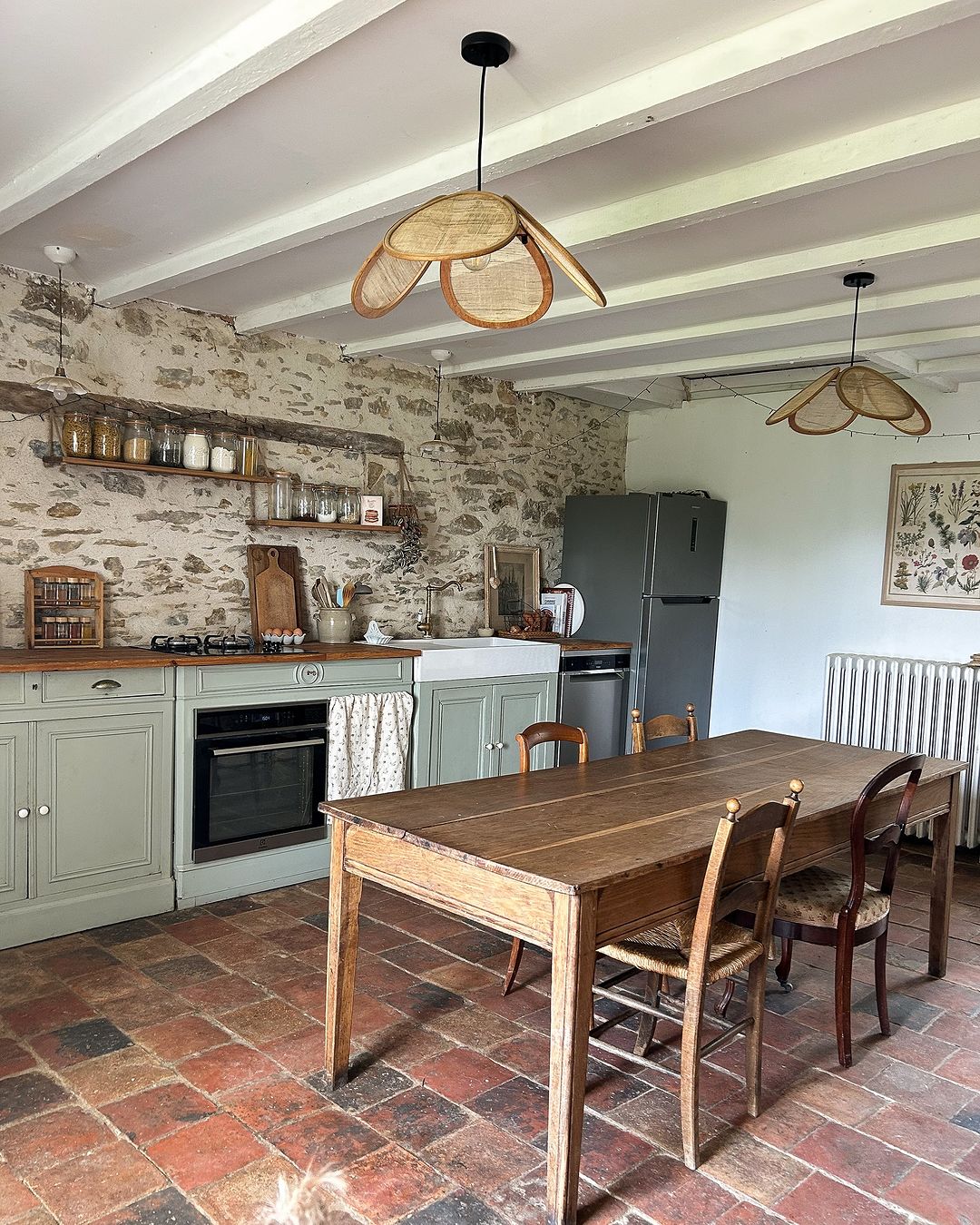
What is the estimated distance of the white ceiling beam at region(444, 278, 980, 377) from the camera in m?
3.98

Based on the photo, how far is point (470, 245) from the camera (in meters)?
2.15

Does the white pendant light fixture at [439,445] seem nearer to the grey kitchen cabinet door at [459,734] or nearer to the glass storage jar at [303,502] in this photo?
the glass storage jar at [303,502]

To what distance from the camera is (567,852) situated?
2.36 metres

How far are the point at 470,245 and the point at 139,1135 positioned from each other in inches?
94.9

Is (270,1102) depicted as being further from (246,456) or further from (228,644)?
(246,456)

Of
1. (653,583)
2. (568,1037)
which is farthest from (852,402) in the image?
(653,583)

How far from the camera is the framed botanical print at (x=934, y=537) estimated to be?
224 inches

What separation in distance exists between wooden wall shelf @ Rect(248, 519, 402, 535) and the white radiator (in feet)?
9.77

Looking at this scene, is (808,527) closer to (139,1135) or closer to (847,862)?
(847,862)

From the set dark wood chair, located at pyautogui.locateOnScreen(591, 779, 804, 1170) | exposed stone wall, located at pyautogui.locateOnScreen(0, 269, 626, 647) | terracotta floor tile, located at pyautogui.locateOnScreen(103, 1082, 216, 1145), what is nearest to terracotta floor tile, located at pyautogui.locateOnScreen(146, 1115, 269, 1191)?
terracotta floor tile, located at pyautogui.locateOnScreen(103, 1082, 216, 1145)

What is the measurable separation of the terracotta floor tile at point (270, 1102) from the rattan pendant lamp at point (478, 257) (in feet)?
7.26

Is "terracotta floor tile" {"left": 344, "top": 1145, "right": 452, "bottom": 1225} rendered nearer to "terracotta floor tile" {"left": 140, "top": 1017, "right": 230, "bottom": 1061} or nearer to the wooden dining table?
the wooden dining table

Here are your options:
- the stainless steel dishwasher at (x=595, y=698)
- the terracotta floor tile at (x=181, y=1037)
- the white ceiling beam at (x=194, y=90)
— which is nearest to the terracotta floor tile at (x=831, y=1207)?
the terracotta floor tile at (x=181, y=1037)

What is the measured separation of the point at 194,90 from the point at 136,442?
2.28 meters
